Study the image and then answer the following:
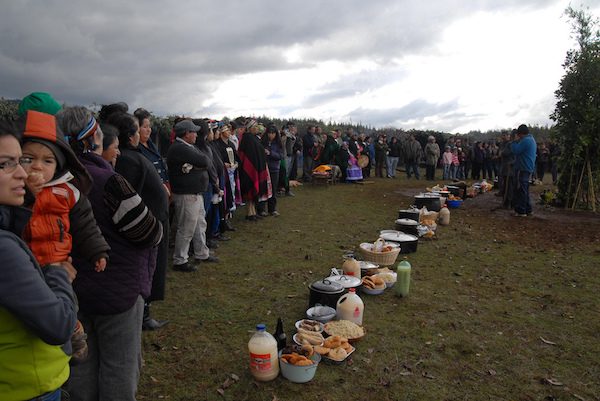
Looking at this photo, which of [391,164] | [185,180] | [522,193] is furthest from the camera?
[391,164]

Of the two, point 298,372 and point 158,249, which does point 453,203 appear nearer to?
point 298,372

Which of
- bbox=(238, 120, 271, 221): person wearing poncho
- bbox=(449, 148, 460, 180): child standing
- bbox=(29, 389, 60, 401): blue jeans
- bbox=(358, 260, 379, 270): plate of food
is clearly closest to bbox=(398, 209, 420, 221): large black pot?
bbox=(358, 260, 379, 270): plate of food

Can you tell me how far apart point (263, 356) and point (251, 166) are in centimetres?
609

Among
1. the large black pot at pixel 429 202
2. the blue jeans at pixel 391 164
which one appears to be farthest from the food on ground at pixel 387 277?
the blue jeans at pixel 391 164

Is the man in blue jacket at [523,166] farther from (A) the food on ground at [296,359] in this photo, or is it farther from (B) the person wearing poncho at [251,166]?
(A) the food on ground at [296,359]

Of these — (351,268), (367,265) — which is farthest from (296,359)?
(367,265)

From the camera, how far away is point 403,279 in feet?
17.4

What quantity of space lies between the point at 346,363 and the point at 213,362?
1248 mm

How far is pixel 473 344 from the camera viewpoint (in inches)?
168

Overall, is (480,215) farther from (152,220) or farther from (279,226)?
(152,220)

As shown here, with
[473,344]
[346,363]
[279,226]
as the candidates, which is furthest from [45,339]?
[279,226]

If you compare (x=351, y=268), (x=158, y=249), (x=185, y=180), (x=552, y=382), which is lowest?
(x=552, y=382)

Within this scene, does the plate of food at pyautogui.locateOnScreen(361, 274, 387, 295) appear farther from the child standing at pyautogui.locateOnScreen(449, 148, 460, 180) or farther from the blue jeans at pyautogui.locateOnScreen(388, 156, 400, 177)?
the child standing at pyautogui.locateOnScreen(449, 148, 460, 180)

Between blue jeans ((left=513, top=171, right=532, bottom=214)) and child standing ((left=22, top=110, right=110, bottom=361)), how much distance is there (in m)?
10.8
